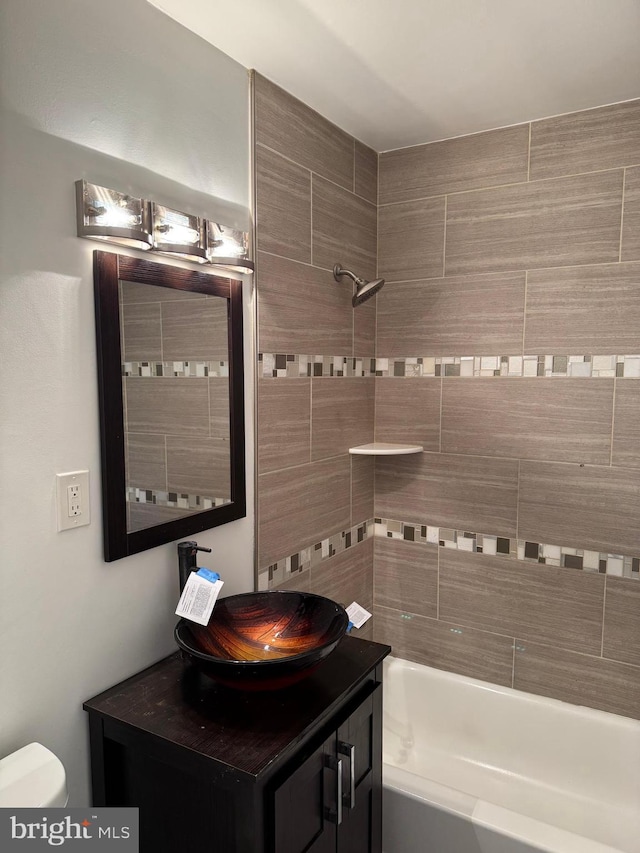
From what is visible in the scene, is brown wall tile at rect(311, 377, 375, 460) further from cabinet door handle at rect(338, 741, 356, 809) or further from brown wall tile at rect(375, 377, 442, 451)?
cabinet door handle at rect(338, 741, 356, 809)

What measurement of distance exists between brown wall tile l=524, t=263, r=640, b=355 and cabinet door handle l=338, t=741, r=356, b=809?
5.37 ft

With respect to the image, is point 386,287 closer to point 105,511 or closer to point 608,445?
point 608,445

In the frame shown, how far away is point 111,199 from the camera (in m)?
1.50

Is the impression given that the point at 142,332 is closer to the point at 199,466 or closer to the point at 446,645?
the point at 199,466

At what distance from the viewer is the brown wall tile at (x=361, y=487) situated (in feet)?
9.04

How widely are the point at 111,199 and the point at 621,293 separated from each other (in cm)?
183

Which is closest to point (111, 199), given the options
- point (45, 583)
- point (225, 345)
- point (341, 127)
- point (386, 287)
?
point (225, 345)

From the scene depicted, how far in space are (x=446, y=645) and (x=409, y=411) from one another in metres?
1.06

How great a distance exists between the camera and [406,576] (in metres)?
2.87

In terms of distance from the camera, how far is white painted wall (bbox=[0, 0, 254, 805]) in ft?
4.43

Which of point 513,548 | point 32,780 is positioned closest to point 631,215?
point 513,548

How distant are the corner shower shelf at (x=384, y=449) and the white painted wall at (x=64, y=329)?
3.47 feet

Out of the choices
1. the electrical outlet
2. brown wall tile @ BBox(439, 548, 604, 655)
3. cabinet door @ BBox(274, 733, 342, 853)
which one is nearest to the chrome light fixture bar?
the electrical outlet

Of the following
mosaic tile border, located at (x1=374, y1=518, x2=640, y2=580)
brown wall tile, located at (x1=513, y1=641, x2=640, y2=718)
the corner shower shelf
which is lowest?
brown wall tile, located at (x1=513, y1=641, x2=640, y2=718)
